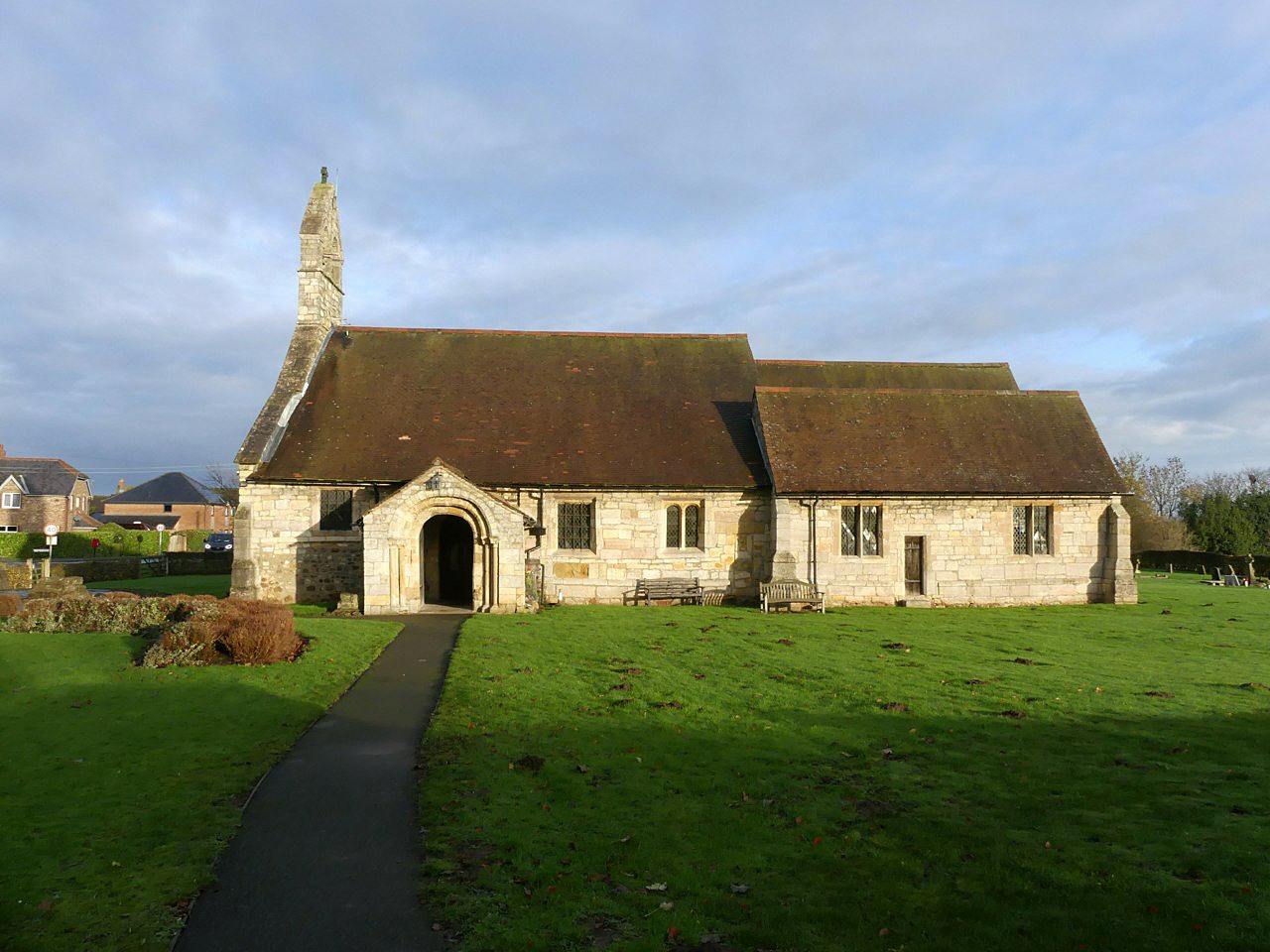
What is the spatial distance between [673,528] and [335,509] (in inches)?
413

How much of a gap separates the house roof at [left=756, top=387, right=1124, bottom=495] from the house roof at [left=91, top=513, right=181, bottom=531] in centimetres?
7472

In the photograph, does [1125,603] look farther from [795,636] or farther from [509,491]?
[509,491]

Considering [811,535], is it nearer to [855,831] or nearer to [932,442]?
[932,442]

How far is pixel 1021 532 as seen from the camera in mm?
25984

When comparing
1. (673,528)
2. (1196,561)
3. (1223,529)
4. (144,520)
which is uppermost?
(144,520)

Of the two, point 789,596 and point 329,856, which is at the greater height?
point 789,596

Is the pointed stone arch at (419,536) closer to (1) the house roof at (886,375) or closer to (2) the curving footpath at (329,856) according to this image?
(2) the curving footpath at (329,856)

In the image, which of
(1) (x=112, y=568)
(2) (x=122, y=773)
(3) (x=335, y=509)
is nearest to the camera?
(2) (x=122, y=773)

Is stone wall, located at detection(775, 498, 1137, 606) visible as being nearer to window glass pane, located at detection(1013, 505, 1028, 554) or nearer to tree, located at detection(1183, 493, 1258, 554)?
window glass pane, located at detection(1013, 505, 1028, 554)

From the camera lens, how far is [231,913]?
615cm

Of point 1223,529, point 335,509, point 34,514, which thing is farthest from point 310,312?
point 34,514

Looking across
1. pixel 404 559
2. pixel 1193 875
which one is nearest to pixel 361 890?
pixel 1193 875

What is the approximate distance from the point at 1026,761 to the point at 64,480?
82.4 meters

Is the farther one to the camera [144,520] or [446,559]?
[144,520]
